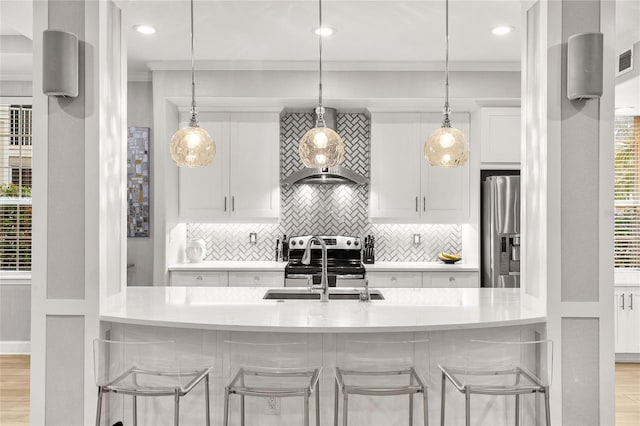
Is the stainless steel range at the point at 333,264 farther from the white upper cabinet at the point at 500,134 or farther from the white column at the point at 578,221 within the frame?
the white column at the point at 578,221

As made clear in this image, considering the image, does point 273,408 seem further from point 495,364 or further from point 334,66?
point 334,66

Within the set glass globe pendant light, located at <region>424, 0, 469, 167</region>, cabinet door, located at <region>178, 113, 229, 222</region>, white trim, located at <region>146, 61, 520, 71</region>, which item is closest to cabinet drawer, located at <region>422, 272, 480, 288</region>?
white trim, located at <region>146, 61, 520, 71</region>

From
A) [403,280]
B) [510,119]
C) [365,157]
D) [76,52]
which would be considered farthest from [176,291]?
[510,119]

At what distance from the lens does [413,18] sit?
3623 millimetres

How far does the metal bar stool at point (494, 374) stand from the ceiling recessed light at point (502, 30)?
2418 millimetres

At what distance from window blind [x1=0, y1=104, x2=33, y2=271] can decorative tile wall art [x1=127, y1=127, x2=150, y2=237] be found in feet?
3.64

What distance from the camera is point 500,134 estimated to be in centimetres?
480

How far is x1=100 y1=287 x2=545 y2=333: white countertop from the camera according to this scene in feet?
7.54

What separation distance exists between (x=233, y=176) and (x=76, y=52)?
2562 mm

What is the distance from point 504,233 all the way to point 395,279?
3.52ft

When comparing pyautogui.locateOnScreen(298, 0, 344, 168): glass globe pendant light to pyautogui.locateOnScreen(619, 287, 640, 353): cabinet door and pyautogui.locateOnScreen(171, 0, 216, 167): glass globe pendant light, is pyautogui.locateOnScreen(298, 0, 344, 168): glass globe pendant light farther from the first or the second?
pyautogui.locateOnScreen(619, 287, 640, 353): cabinet door

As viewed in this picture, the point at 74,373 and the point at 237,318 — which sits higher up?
the point at 237,318

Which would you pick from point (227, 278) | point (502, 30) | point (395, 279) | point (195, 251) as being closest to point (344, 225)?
point (395, 279)

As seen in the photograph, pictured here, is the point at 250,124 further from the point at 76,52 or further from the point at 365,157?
the point at 76,52
